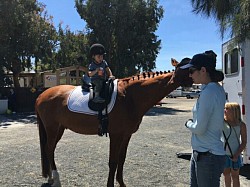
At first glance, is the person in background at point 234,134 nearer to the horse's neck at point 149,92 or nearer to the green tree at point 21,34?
the horse's neck at point 149,92

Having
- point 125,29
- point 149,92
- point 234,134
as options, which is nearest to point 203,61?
point 234,134

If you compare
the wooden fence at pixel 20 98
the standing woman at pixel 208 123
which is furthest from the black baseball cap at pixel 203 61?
the wooden fence at pixel 20 98

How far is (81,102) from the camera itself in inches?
214

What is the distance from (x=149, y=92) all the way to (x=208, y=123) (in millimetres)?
2285

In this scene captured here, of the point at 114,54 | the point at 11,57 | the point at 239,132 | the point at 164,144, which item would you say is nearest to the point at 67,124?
the point at 239,132

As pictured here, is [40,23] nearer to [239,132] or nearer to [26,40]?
[26,40]

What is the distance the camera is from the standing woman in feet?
9.11

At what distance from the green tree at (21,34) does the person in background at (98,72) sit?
1725 cm

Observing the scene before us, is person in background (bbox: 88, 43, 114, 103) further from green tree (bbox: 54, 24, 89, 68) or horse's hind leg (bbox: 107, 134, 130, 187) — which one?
green tree (bbox: 54, 24, 89, 68)

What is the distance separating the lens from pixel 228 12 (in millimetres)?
4488

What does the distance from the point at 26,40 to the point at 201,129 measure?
21.3 metres

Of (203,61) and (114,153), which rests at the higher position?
(203,61)

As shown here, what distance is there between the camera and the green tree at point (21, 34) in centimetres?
2148

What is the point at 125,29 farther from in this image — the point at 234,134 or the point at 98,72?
the point at 234,134
